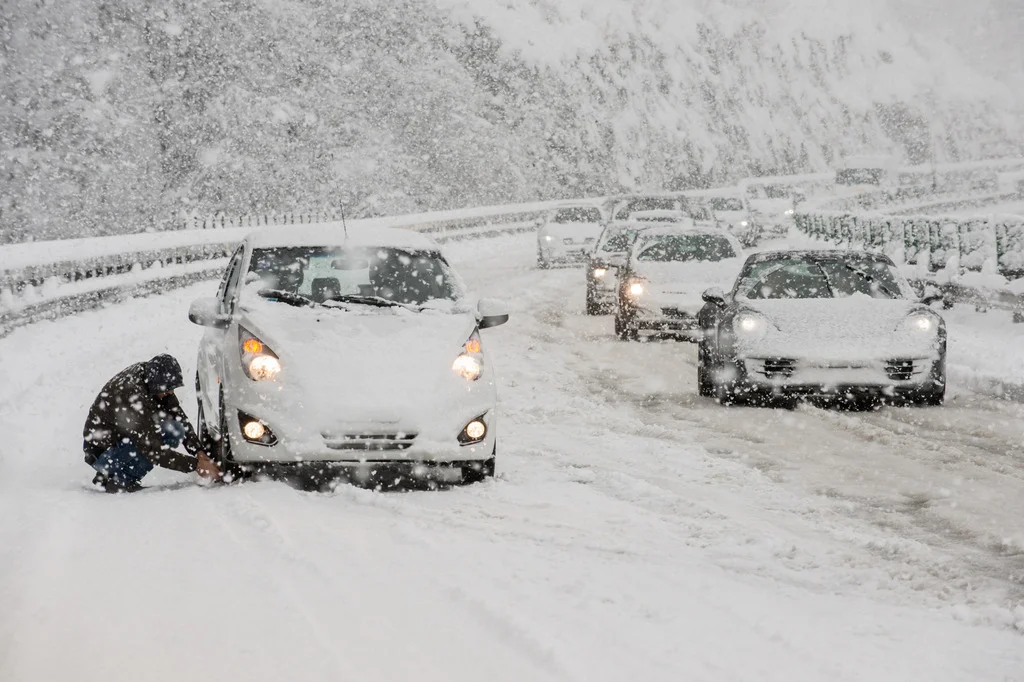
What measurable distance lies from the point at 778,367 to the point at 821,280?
155 centimetres

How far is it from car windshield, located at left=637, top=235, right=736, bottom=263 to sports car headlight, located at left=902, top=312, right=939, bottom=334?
19.6 ft

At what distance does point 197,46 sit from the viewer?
43.9 meters

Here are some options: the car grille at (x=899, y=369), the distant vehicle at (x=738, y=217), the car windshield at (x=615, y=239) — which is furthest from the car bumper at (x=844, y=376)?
the distant vehicle at (x=738, y=217)

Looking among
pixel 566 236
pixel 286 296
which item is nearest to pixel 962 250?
pixel 566 236

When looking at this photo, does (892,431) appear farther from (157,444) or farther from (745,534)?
(157,444)

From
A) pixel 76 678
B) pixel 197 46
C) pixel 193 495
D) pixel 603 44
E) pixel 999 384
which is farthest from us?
pixel 603 44

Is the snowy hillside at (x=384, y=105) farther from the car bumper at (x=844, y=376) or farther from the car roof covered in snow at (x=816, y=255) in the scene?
the car bumper at (x=844, y=376)

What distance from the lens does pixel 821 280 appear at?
13.0 meters

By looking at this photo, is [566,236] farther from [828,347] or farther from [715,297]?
[828,347]

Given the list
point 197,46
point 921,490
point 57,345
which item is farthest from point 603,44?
point 921,490

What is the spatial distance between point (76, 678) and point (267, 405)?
10.7 feet

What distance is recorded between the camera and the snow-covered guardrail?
17188mm

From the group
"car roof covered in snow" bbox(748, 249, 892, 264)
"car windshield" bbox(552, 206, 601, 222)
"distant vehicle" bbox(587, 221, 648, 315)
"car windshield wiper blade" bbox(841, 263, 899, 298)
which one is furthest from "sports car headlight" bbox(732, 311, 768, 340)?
"car windshield" bbox(552, 206, 601, 222)

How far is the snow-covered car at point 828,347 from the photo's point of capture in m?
11.7
